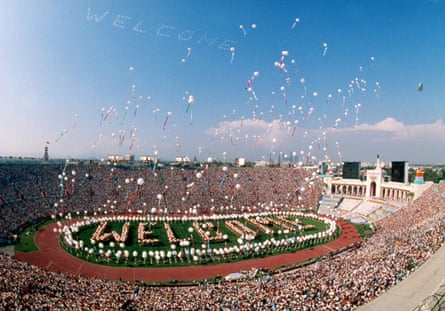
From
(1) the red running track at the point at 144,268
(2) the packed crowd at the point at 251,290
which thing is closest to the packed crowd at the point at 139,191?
(1) the red running track at the point at 144,268

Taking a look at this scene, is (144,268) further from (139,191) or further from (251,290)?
(139,191)

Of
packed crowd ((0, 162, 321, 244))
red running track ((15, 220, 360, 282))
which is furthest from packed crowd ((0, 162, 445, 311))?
packed crowd ((0, 162, 321, 244))

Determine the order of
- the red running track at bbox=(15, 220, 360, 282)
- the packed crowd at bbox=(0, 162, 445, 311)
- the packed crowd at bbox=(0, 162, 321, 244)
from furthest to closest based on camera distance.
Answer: the packed crowd at bbox=(0, 162, 321, 244)
the red running track at bbox=(15, 220, 360, 282)
the packed crowd at bbox=(0, 162, 445, 311)

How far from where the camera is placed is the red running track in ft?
90.4

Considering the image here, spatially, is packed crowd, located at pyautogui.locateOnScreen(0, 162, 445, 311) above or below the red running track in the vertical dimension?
above

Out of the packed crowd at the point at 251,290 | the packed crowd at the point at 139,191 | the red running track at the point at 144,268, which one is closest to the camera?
the packed crowd at the point at 251,290

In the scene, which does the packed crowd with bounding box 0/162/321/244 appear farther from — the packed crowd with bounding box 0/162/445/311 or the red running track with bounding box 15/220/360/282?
the packed crowd with bounding box 0/162/445/311

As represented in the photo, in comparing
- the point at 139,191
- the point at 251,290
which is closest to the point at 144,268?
the point at 251,290

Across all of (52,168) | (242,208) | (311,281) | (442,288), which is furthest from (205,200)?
(442,288)

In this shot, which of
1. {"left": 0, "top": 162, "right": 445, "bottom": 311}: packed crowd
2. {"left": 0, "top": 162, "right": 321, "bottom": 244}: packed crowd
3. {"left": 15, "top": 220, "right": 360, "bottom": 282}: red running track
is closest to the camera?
{"left": 0, "top": 162, "right": 445, "bottom": 311}: packed crowd

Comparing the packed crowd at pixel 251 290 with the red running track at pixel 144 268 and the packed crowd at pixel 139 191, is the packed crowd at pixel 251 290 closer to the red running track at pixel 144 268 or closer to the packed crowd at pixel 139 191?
the red running track at pixel 144 268

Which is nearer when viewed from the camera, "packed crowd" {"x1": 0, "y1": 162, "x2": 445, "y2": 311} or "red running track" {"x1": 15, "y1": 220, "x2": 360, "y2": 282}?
"packed crowd" {"x1": 0, "y1": 162, "x2": 445, "y2": 311}

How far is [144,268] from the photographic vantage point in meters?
29.5

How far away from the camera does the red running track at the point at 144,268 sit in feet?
90.4
